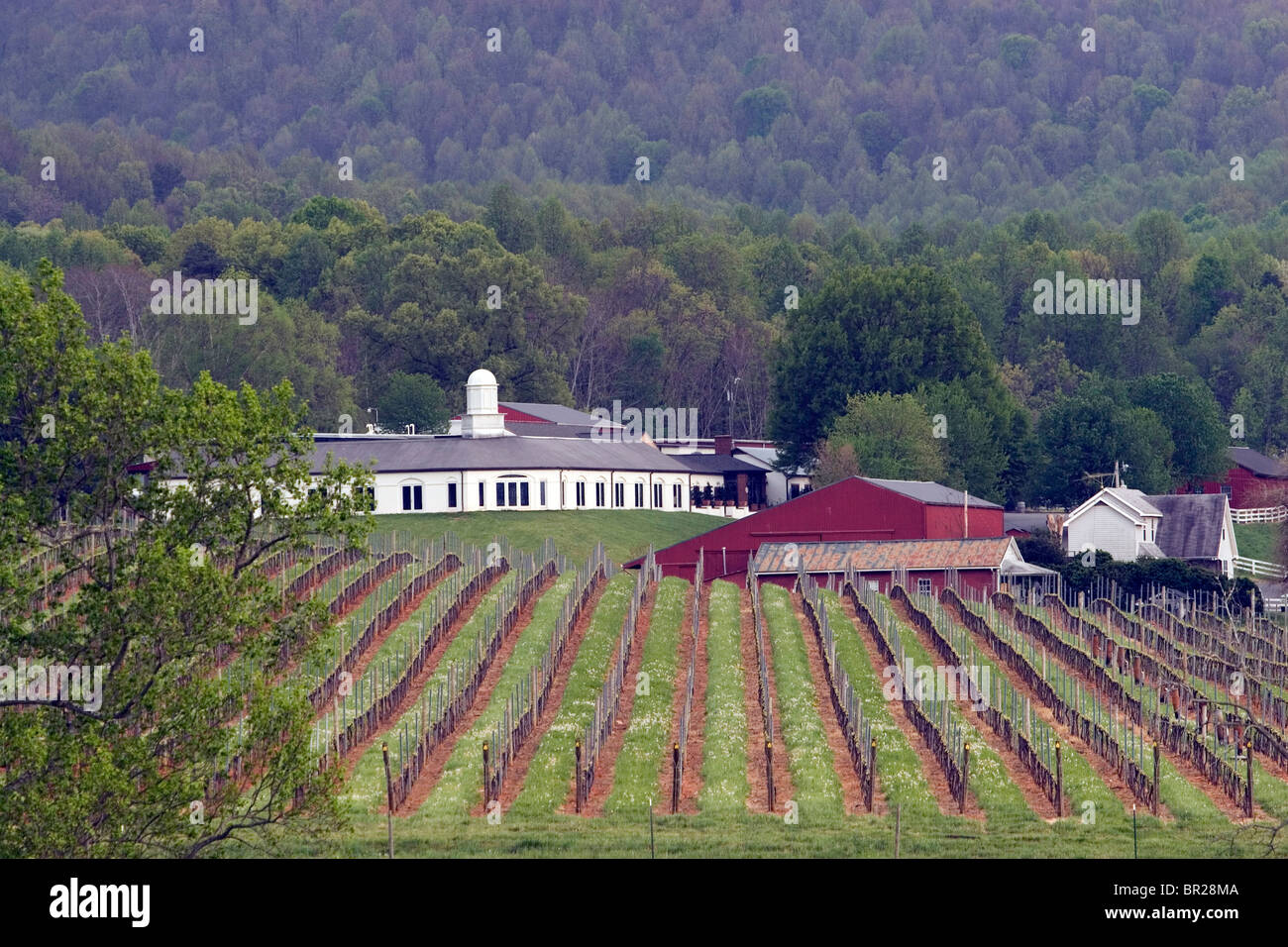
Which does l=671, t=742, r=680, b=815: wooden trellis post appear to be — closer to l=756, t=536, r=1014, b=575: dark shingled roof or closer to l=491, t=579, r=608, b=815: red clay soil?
l=491, t=579, r=608, b=815: red clay soil

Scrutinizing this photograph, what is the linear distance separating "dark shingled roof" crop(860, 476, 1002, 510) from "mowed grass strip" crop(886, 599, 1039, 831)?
40.9 m

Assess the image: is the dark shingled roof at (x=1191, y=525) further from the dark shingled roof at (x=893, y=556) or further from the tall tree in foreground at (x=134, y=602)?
the tall tree in foreground at (x=134, y=602)

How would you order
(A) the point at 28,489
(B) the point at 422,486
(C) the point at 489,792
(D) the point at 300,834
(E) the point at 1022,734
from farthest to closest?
(B) the point at 422,486, (E) the point at 1022,734, (C) the point at 489,792, (D) the point at 300,834, (A) the point at 28,489

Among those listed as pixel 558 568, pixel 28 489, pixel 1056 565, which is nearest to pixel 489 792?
pixel 28 489

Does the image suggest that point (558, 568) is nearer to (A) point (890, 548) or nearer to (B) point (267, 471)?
(A) point (890, 548)

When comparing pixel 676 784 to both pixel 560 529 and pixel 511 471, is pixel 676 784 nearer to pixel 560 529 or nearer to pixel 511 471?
pixel 560 529

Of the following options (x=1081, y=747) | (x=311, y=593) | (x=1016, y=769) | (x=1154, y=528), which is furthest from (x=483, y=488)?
(x=1016, y=769)

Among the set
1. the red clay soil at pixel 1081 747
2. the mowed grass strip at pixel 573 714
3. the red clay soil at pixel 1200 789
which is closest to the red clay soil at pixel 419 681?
the mowed grass strip at pixel 573 714

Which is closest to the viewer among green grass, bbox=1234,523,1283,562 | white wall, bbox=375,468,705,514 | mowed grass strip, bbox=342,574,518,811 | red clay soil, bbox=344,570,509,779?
mowed grass strip, bbox=342,574,518,811

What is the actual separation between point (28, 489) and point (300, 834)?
884cm

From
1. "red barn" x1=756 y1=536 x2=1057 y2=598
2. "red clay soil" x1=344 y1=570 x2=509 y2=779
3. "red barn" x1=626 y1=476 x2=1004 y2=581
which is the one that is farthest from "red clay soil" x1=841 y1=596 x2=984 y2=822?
"red barn" x1=626 y1=476 x2=1004 y2=581

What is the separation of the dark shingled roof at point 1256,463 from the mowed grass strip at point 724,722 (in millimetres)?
74498

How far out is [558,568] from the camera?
83375 mm

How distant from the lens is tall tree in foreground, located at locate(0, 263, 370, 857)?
35281 mm
